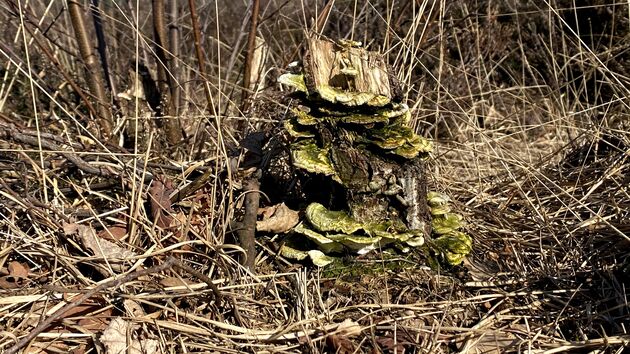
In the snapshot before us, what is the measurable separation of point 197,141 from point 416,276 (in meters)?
1.32

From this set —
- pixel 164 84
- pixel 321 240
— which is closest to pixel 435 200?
pixel 321 240

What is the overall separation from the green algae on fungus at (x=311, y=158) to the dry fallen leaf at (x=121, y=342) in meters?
0.69

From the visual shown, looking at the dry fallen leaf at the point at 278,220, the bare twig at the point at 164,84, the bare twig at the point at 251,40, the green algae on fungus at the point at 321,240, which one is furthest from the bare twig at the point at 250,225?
the bare twig at the point at 164,84

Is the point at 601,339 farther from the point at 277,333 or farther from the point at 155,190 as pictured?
the point at 155,190

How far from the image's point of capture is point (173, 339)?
1710 millimetres

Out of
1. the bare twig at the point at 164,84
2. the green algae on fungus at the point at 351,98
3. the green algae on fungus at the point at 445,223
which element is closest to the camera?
the green algae on fungus at the point at 351,98

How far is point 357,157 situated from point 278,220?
37 centimetres

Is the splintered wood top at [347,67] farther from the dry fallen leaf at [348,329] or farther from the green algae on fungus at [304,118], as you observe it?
the dry fallen leaf at [348,329]

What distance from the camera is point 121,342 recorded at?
1.66 meters

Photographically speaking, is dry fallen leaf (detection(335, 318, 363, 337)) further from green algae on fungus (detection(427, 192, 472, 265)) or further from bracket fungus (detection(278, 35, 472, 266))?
green algae on fungus (detection(427, 192, 472, 265))

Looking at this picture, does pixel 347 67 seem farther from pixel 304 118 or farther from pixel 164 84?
pixel 164 84

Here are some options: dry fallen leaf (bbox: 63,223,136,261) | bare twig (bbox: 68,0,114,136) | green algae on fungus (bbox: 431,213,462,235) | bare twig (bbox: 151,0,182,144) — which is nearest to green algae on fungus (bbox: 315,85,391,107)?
green algae on fungus (bbox: 431,213,462,235)

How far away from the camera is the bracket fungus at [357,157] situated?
190 centimetres

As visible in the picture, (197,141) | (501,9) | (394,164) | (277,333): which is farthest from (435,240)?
(501,9)
